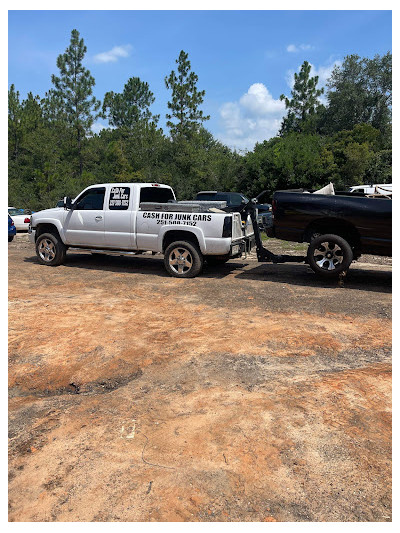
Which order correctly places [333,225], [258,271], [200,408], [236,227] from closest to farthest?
[200,408] < [333,225] < [236,227] < [258,271]

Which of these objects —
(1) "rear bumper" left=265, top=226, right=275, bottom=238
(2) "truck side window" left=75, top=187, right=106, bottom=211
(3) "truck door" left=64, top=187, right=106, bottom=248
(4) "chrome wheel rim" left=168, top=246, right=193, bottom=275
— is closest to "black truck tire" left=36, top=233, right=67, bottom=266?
(3) "truck door" left=64, top=187, right=106, bottom=248

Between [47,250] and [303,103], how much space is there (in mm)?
42166

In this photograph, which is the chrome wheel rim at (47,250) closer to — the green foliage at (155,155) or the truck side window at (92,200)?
the truck side window at (92,200)

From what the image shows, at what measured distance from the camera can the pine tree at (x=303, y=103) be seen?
144 ft

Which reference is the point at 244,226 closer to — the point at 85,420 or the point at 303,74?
the point at 85,420

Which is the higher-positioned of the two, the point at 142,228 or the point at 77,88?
the point at 77,88

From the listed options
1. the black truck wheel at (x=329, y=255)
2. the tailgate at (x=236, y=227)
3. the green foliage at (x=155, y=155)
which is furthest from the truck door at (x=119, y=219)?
the green foliage at (x=155, y=155)

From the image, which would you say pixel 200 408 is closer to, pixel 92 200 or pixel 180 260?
pixel 180 260

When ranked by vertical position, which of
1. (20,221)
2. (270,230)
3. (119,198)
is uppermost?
(20,221)

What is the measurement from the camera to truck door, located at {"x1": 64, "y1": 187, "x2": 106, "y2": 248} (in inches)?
386

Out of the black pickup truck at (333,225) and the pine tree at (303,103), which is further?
the pine tree at (303,103)

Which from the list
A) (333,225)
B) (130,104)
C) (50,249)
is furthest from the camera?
(130,104)

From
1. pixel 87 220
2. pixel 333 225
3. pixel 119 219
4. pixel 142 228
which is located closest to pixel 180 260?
pixel 142 228

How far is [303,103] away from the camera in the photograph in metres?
45.7
